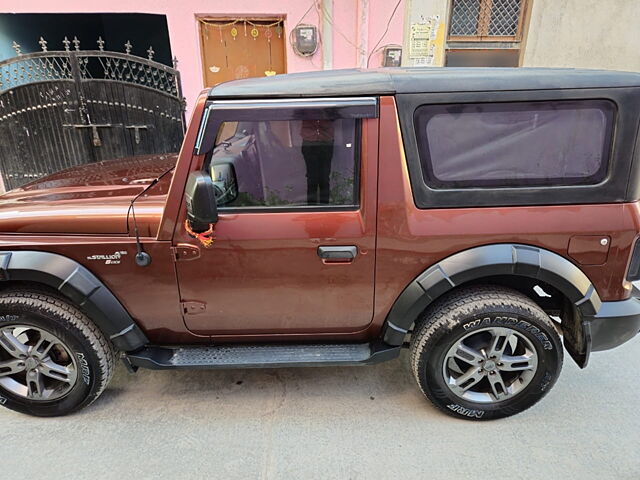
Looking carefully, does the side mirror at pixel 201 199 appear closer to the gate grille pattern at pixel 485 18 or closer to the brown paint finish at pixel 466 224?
the brown paint finish at pixel 466 224

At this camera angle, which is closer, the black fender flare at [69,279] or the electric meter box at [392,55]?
the black fender flare at [69,279]

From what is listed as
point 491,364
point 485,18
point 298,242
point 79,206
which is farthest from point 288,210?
point 485,18

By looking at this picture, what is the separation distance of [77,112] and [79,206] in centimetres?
452

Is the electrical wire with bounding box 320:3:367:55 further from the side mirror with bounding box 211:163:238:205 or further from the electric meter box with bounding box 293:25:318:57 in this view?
the side mirror with bounding box 211:163:238:205

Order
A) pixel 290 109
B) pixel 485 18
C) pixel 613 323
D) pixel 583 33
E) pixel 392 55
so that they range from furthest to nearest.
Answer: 1. pixel 583 33
2. pixel 485 18
3. pixel 392 55
4. pixel 613 323
5. pixel 290 109

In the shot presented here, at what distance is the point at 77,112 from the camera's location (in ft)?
19.2

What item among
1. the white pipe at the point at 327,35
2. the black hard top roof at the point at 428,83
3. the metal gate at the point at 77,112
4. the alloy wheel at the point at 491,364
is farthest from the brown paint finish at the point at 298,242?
the white pipe at the point at 327,35

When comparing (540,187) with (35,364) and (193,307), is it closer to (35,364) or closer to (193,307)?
(193,307)

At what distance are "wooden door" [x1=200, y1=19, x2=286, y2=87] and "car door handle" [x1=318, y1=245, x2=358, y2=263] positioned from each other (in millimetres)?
4905

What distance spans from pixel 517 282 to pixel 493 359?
18.9 inches

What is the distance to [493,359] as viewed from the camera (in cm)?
232

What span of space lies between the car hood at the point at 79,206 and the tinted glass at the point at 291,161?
19.3 inches

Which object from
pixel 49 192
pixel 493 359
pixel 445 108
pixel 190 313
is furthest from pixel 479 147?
pixel 49 192

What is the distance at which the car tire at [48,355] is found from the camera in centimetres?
223
